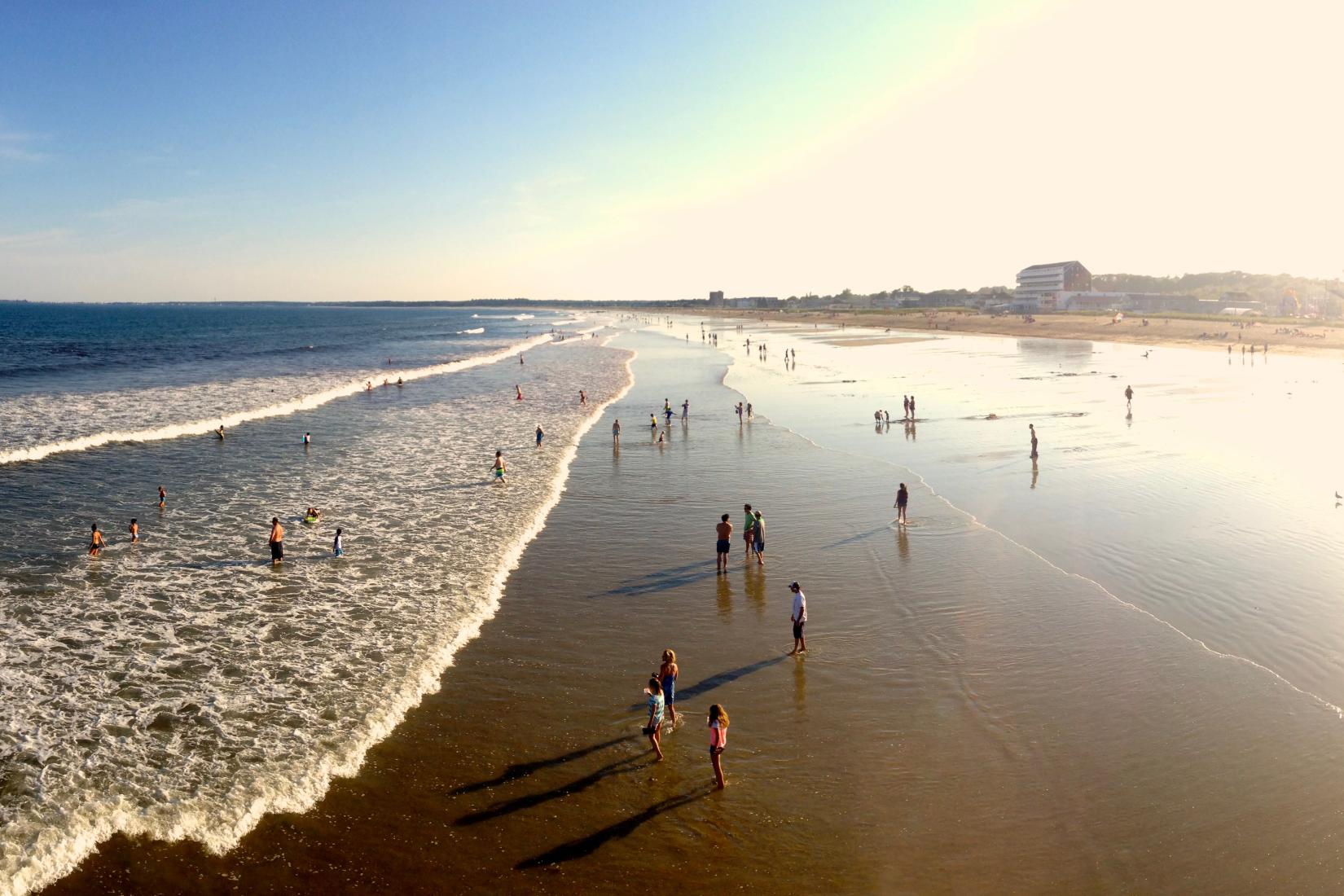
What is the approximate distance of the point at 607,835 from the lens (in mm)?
9406

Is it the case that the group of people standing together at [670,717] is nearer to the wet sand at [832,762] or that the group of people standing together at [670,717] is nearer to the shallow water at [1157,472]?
the wet sand at [832,762]

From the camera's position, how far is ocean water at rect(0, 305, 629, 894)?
34.7ft

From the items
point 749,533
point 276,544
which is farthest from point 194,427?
point 749,533

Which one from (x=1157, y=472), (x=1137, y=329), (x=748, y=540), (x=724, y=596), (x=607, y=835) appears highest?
(x=1137, y=329)

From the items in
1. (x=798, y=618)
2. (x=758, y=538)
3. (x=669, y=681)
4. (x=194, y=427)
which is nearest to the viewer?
(x=669, y=681)

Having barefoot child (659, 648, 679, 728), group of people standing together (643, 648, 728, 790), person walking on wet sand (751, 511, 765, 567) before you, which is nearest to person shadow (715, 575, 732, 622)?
person walking on wet sand (751, 511, 765, 567)

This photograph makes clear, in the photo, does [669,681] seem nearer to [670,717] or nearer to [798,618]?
[670,717]

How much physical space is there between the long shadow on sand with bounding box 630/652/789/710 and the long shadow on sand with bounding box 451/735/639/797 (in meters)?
0.99

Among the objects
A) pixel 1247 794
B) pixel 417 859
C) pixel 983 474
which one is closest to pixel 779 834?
pixel 417 859

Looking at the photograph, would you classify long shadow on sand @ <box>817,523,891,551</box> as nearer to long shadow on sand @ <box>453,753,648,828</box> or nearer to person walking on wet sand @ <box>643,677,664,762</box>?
person walking on wet sand @ <box>643,677,664,762</box>

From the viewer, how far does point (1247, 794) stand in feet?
32.5

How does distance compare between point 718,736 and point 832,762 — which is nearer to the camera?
point 718,736

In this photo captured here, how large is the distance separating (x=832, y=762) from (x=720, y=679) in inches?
111

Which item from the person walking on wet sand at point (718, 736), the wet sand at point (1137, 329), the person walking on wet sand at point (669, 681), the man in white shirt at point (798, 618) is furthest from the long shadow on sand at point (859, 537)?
the wet sand at point (1137, 329)
